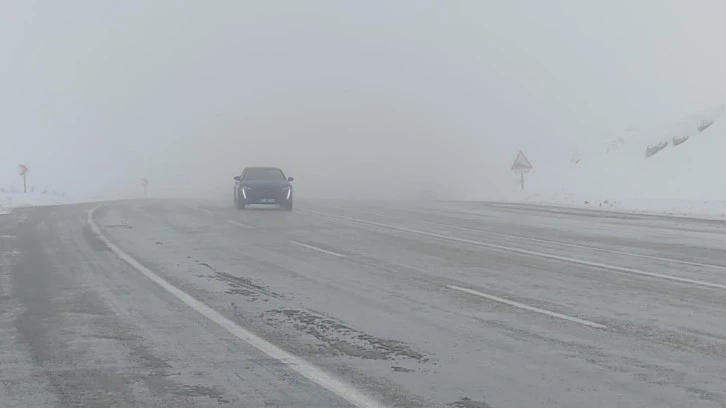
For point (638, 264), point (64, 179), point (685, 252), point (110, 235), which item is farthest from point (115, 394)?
point (64, 179)

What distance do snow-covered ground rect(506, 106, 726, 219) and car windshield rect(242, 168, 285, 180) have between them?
40.3 ft

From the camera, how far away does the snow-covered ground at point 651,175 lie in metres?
33.3

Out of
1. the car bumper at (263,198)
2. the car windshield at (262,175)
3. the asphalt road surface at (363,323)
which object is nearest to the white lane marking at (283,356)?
the asphalt road surface at (363,323)

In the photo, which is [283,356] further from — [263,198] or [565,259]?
[263,198]

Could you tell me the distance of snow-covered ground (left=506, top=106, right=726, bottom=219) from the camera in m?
33.3

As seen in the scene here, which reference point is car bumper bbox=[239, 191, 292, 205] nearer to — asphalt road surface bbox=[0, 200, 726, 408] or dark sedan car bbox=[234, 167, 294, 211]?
dark sedan car bbox=[234, 167, 294, 211]

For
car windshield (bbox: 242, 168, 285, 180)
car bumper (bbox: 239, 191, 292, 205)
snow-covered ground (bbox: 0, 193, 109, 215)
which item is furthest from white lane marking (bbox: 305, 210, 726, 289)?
snow-covered ground (bbox: 0, 193, 109, 215)

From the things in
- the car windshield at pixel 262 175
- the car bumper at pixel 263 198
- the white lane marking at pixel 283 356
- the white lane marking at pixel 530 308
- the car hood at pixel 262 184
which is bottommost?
the white lane marking at pixel 283 356

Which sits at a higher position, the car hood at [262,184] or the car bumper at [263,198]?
the car hood at [262,184]

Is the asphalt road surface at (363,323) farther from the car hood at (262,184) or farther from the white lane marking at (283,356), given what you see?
the car hood at (262,184)

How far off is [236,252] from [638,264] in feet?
22.7

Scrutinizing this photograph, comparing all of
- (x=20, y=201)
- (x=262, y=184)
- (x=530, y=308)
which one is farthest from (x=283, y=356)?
(x=20, y=201)

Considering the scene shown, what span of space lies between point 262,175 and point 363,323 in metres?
22.8

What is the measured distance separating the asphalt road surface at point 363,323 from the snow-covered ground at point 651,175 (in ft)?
50.2
